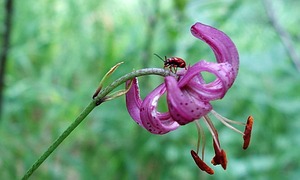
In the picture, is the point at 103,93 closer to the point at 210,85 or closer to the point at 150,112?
the point at 150,112

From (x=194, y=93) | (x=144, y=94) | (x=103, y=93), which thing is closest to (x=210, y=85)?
(x=194, y=93)

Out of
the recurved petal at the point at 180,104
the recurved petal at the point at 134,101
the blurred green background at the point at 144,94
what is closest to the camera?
the recurved petal at the point at 180,104

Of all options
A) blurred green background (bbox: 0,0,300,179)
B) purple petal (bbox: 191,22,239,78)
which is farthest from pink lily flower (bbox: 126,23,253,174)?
blurred green background (bbox: 0,0,300,179)

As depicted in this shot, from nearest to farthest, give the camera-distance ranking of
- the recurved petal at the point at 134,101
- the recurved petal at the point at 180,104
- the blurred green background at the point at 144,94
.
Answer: the recurved petal at the point at 180,104, the recurved petal at the point at 134,101, the blurred green background at the point at 144,94

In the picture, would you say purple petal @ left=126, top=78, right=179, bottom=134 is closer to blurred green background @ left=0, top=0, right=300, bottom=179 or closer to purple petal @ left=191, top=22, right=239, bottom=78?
purple petal @ left=191, top=22, right=239, bottom=78

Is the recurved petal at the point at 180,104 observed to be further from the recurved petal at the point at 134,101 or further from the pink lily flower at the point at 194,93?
the recurved petal at the point at 134,101

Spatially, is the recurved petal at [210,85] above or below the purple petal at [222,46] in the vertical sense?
below

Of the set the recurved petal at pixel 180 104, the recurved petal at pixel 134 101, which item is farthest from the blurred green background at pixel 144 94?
the recurved petal at pixel 180 104
